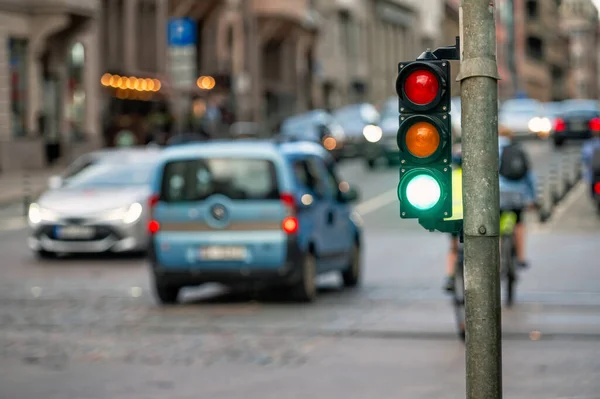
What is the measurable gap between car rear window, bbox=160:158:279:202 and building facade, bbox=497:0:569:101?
11739 cm

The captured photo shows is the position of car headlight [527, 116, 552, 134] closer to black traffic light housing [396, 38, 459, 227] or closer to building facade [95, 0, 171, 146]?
building facade [95, 0, 171, 146]

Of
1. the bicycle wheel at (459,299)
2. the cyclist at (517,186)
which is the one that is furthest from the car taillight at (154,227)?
the bicycle wheel at (459,299)

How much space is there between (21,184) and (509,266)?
23790mm

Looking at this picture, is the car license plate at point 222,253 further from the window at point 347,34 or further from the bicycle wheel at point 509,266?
the window at point 347,34

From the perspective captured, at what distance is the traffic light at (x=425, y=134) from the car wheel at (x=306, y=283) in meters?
9.32

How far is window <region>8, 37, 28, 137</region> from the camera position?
4381 centimetres

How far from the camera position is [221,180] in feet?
54.1

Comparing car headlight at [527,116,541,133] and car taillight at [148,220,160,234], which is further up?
car headlight at [527,116,541,133]

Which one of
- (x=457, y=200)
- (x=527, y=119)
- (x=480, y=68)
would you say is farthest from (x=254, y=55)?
(x=480, y=68)

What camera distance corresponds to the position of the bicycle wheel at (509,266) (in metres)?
15.8

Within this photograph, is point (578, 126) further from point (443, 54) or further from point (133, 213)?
point (443, 54)

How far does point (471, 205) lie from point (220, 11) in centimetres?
5335

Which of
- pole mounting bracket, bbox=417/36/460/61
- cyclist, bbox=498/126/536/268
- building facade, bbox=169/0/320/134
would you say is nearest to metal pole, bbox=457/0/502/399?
pole mounting bracket, bbox=417/36/460/61

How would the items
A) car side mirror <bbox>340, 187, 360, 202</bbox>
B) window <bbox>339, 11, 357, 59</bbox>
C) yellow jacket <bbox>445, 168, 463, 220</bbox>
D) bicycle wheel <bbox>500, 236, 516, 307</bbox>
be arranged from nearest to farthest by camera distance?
1. yellow jacket <bbox>445, 168, 463, 220</bbox>
2. bicycle wheel <bbox>500, 236, 516, 307</bbox>
3. car side mirror <bbox>340, 187, 360, 202</bbox>
4. window <bbox>339, 11, 357, 59</bbox>
